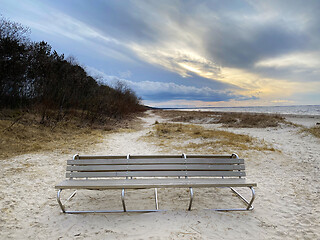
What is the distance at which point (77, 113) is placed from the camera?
60.2 ft

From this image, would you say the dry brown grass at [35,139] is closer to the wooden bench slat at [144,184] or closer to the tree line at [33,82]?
the tree line at [33,82]

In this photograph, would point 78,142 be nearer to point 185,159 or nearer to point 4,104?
point 185,159

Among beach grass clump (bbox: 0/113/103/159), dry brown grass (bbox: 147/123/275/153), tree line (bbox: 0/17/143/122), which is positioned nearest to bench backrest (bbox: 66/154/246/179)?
dry brown grass (bbox: 147/123/275/153)

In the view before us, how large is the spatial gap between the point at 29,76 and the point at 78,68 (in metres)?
6.53

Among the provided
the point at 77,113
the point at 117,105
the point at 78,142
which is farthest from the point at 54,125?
the point at 117,105

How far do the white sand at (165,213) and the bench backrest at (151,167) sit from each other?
60 centimetres

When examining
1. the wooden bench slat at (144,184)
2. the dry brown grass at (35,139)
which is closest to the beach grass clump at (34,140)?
the dry brown grass at (35,139)

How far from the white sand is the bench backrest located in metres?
0.60

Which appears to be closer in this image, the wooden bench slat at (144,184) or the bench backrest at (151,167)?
the wooden bench slat at (144,184)

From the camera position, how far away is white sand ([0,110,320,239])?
111 inches

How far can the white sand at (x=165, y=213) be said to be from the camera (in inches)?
111

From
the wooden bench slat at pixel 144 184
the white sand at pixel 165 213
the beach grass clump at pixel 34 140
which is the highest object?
the wooden bench slat at pixel 144 184

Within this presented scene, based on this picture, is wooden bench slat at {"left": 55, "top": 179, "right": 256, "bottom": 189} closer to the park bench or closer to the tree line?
the park bench

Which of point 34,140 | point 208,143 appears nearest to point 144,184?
point 208,143
